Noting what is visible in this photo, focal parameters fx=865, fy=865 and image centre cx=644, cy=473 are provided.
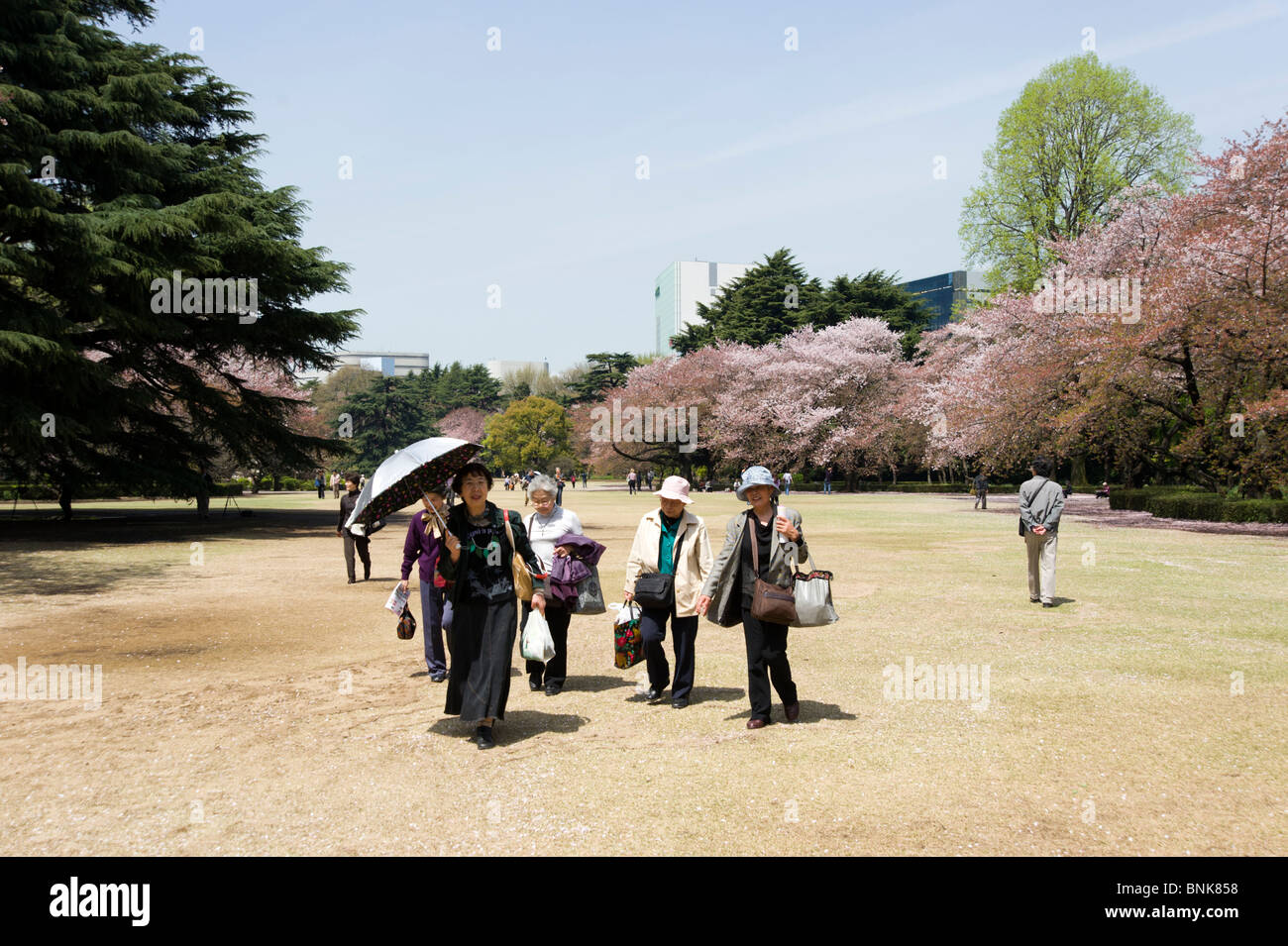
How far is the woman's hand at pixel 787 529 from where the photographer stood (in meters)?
5.62

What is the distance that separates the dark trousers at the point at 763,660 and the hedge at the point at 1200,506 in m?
21.5

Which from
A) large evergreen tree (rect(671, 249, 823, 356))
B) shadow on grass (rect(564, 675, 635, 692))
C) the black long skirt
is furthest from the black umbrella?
large evergreen tree (rect(671, 249, 823, 356))

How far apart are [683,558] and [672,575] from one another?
6.1 inches

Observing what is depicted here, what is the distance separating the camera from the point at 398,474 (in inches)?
214

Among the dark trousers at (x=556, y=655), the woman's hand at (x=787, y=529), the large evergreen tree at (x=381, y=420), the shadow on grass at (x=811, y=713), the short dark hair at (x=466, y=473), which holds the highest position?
the large evergreen tree at (x=381, y=420)

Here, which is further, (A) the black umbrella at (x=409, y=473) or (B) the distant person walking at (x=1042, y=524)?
(B) the distant person walking at (x=1042, y=524)

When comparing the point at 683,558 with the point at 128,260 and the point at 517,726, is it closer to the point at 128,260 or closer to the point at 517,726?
the point at 517,726

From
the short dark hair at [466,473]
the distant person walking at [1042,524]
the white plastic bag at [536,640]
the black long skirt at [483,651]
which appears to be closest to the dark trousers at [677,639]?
the white plastic bag at [536,640]

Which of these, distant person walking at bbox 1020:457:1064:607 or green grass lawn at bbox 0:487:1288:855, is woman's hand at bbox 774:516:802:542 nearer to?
green grass lawn at bbox 0:487:1288:855

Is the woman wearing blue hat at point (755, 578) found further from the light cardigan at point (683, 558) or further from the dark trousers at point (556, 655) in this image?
the dark trousers at point (556, 655)

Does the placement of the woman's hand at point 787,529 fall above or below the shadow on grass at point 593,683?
above

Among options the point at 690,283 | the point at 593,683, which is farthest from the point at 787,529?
the point at 690,283

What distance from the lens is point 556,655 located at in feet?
23.1

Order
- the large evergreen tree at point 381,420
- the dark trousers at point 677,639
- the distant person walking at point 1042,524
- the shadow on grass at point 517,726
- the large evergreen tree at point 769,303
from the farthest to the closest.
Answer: the large evergreen tree at point 381,420 → the large evergreen tree at point 769,303 → the distant person walking at point 1042,524 → the dark trousers at point 677,639 → the shadow on grass at point 517,726
